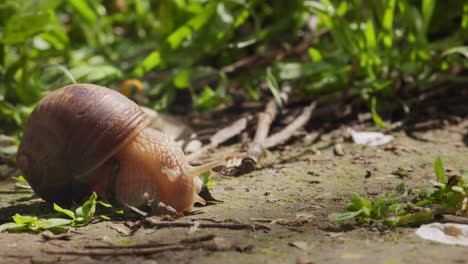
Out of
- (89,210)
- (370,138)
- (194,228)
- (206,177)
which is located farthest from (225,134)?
(194,228)

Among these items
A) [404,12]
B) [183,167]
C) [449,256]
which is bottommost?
[449,256]

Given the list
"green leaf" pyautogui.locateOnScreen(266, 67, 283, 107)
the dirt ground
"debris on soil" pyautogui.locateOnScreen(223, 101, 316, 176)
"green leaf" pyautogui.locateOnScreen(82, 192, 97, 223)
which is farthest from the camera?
"green leaf" pyautogui.locateOnScreen(266, 67, 283, 107)

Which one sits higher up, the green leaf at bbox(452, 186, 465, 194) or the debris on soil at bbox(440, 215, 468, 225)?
the green leaf at bbox(452, 186, 465, 194)

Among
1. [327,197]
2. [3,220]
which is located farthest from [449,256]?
[3,220]

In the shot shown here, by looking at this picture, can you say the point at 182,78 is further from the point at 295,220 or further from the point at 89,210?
the point at 295,220

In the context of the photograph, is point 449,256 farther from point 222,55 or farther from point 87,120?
point 222,55

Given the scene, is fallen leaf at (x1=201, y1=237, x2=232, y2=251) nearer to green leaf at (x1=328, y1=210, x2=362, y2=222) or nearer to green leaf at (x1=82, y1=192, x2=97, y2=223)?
green leaf at (x1=328, y1=210, x2=362, y2=222)

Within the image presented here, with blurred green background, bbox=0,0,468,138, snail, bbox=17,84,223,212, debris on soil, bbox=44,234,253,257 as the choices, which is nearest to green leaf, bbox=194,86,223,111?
blurred green background, bbox=0,0,468,138
